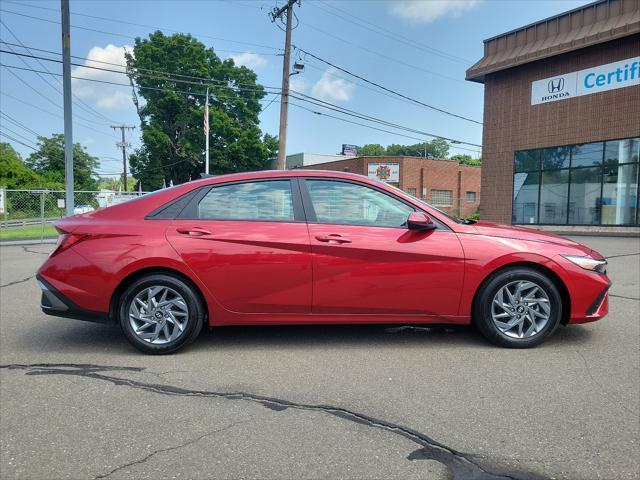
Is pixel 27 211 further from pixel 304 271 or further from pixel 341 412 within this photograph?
pixel 341 412

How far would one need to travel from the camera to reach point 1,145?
71438 mm

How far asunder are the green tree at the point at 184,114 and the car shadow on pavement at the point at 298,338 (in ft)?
125

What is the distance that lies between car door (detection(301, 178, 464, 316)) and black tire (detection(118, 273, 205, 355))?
3.46 ft

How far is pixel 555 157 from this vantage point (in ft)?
61.8

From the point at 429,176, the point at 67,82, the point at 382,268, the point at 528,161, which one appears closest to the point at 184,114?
the point at 429,176

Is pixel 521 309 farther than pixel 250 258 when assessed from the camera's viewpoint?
Yes

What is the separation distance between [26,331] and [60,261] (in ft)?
4.46

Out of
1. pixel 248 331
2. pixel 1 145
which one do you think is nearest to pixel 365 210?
pixel 248 331

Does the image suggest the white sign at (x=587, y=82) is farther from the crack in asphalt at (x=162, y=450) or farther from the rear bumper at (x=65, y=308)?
the crack in asphalt at (x=162, y=450)

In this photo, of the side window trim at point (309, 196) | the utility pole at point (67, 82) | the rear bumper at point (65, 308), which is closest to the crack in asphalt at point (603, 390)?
the side window trim at point (309, 196)

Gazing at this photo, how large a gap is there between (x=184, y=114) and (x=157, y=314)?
40.3 metres

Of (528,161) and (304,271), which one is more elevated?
(528,161)

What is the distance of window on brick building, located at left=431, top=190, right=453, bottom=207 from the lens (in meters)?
39.4

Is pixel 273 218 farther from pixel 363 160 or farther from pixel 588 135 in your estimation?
pixel 363 160
